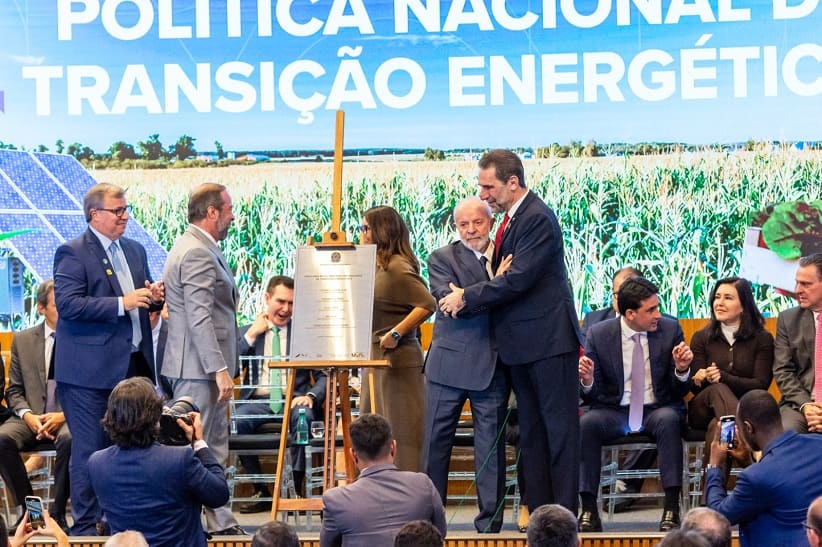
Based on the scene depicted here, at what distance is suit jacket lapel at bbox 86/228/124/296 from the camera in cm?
552

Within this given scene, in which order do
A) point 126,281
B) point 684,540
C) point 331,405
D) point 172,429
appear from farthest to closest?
1. point 126,281
2. point 331,405
3. point 172,429
4. point 684,540

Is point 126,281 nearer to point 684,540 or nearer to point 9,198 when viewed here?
point 9,198

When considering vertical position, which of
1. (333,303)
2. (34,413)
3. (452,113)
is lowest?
(34,413)

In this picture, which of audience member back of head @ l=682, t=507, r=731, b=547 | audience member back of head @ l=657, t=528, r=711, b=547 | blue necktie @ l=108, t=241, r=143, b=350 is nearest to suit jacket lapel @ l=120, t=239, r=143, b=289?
blue necktie @ l=108, t=241, r=143, b=350

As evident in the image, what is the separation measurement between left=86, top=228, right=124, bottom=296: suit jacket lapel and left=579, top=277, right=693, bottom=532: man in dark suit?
7.36 ft

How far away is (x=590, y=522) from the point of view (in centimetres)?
577

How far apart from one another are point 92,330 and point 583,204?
3334 millimetres

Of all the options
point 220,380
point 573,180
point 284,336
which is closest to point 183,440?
point 220,380

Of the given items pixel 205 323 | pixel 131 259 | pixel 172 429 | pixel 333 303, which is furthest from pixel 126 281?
pixel 172 429

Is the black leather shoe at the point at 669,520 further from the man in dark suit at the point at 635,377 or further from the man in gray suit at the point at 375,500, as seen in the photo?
the man in gray suit at the point at 375,500

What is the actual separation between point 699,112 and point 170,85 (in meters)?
3.24

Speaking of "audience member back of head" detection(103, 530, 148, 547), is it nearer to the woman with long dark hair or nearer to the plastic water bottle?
the plastic water bottle

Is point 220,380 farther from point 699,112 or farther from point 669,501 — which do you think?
point 699,112

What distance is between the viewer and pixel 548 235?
5.29 m
